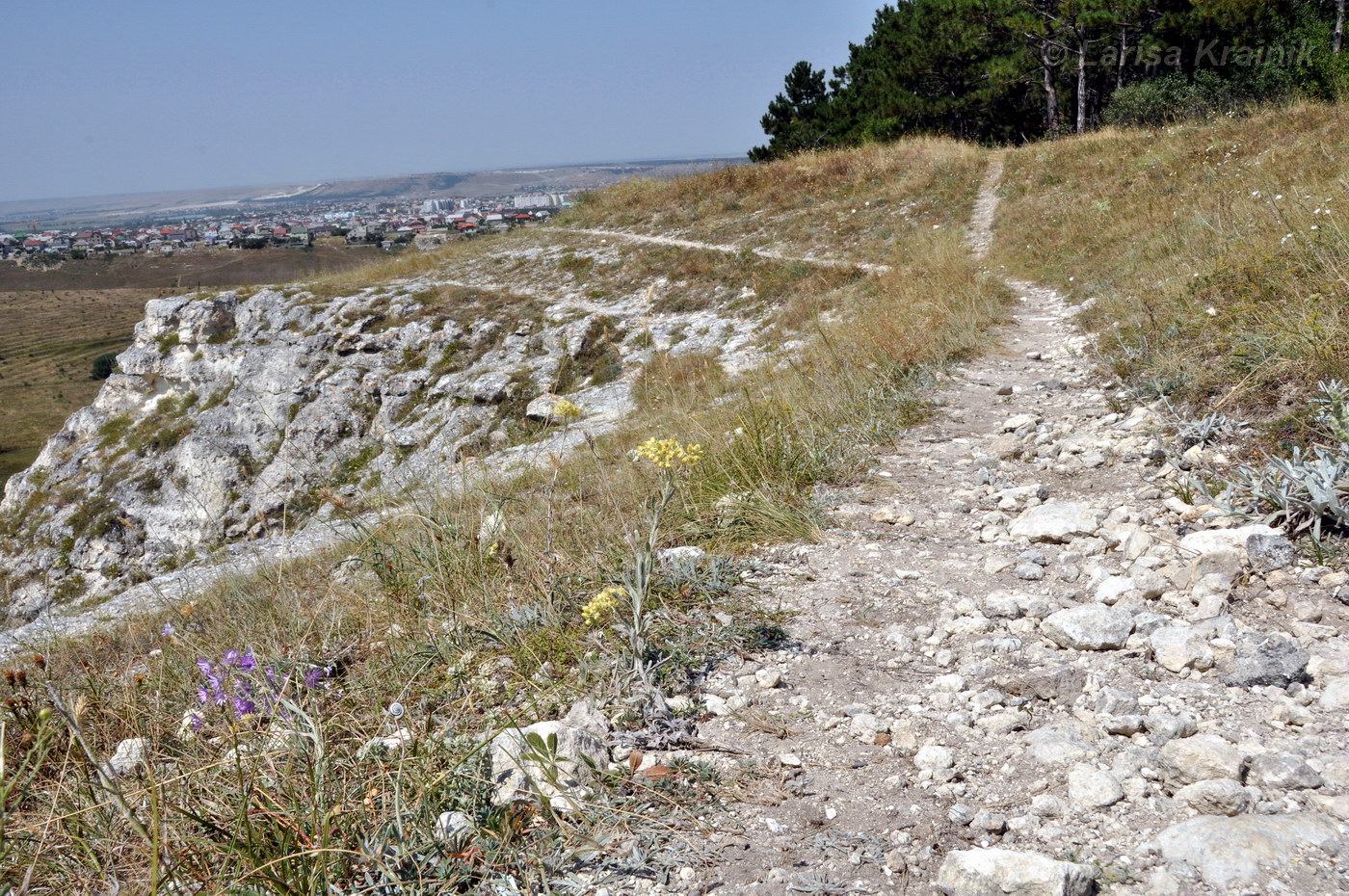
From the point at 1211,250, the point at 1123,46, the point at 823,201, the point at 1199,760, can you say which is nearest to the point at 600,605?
the point at 1199,760

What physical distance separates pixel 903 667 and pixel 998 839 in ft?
2.79

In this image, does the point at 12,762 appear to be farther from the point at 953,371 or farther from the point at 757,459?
the point at 953,371

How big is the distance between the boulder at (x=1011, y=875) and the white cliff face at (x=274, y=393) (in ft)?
38.5

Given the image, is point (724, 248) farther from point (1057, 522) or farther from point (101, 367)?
point (101, 367)

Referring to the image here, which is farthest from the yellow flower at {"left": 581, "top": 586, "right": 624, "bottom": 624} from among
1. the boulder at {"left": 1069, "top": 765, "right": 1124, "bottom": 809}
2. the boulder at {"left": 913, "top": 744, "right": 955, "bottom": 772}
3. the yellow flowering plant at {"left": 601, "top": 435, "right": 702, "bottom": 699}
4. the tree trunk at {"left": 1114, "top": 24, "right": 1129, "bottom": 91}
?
the tree trunk at {"left": 1114, "top": 24, "right": 1129, "bottom": 91}

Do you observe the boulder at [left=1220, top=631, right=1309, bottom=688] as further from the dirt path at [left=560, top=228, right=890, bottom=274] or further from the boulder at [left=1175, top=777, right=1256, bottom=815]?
the dirt path at [left=560, top=228, right=890, bottom=274]

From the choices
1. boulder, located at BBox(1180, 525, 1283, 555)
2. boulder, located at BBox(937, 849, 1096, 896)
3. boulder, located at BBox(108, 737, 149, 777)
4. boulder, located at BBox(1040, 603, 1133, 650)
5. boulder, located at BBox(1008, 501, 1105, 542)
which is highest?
boulder, located at BBox(1180, 525, 1283, 555)

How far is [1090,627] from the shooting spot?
2.77 meters

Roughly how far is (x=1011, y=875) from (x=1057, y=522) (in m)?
2.23

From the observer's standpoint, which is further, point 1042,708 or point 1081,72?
point 1081,72

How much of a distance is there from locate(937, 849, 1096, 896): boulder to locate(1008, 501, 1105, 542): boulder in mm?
2028

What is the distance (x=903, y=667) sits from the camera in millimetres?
2828

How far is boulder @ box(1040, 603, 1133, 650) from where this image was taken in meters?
2.72

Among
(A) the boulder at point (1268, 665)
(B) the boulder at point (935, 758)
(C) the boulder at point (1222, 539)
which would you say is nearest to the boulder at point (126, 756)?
(B) the boulder at point (935, 758)
